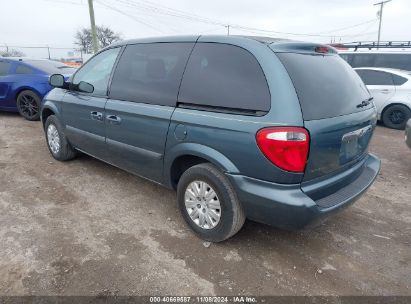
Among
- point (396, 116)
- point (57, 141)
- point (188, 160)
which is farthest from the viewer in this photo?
point (396, 116)

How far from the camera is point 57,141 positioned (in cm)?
503

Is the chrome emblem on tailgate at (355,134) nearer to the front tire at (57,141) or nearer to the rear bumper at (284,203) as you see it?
the rear bumper at (284,203)

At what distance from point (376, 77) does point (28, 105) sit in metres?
8.53

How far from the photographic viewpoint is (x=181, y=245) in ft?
10.0

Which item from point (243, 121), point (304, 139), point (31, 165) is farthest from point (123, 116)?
point (31, 165)

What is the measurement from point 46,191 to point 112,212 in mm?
1081

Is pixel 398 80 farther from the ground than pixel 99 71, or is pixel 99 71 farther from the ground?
pixel 99 71

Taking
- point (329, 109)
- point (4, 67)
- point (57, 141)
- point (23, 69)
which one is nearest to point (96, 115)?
point (57, 141)

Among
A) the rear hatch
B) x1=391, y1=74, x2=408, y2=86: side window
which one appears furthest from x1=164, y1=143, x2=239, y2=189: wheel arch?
x1=391, y1=74, x2=408, y2=86: side window

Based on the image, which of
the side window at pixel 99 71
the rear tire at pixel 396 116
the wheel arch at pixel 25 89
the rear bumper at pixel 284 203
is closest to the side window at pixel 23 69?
the wheel arch at pixel 25 89

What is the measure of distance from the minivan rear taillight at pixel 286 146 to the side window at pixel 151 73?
105 cm

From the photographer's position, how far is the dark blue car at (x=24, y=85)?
7.75 meters

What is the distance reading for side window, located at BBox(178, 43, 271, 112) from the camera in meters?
2.57

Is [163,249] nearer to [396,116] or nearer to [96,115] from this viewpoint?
[96,115]
